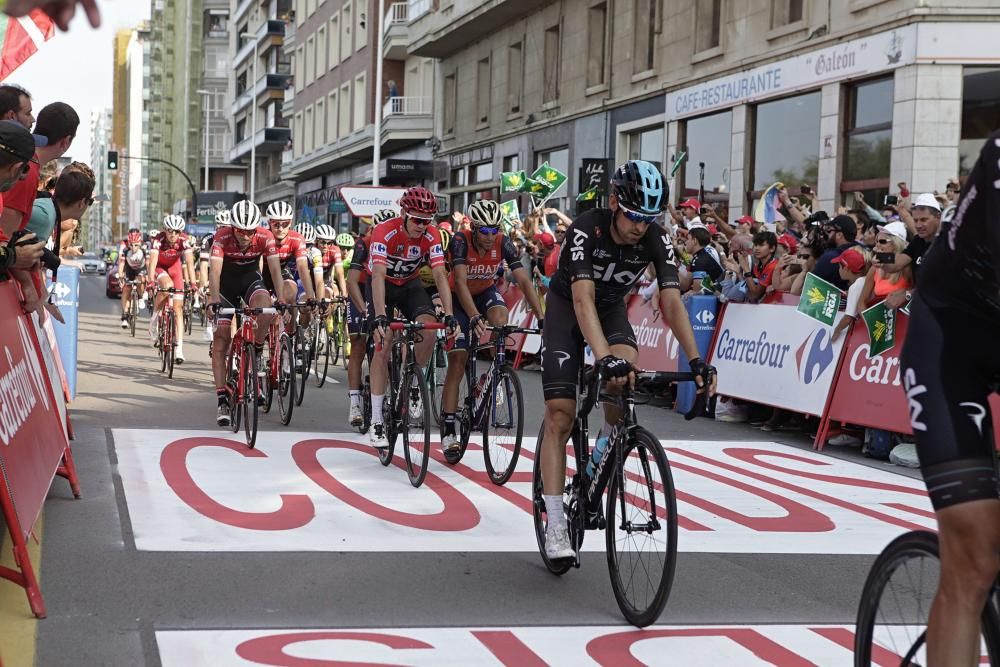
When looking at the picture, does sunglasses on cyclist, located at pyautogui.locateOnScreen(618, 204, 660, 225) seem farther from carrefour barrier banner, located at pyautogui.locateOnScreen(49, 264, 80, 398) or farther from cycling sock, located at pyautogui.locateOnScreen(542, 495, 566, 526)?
carrefour barrier banner, located at pyautogui.locateOnScreen(49, 264, 80, 398)

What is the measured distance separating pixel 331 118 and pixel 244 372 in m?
48.6

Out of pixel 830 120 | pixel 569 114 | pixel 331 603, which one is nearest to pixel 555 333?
pixel 331 603

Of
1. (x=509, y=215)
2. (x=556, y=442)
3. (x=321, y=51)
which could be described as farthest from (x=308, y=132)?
(x=556, y=442)

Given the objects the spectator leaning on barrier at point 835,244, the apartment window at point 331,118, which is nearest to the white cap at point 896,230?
the spectator leaning on barrier at point 835,244

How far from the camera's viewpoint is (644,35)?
27.1 meters

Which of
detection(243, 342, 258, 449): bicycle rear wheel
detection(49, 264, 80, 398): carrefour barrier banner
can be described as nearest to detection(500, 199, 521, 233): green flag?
detection(49, 264, 80, 398): carrefour barrier banner

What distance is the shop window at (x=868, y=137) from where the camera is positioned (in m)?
18.7

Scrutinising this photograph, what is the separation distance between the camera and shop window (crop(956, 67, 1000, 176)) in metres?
17.6

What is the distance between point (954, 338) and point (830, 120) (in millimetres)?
17327

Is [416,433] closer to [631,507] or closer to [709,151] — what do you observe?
[631,507]

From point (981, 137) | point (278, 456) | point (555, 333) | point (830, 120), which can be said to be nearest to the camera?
point (555, 333)

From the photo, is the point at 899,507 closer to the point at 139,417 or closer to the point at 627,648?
the point at 627,648

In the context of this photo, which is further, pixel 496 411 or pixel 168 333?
pixel 168 333

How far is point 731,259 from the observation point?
14305 millimetres
